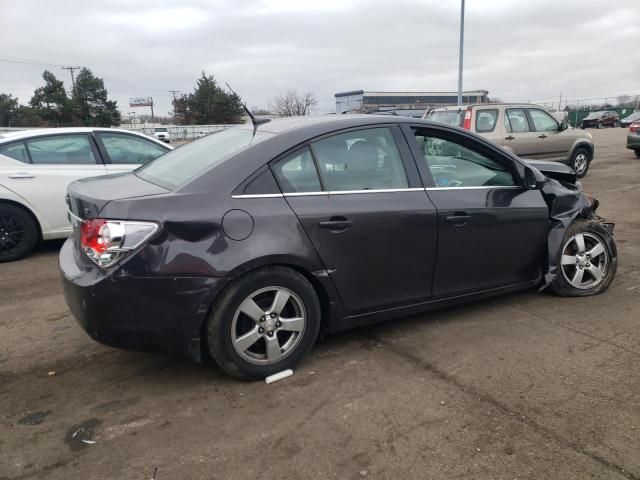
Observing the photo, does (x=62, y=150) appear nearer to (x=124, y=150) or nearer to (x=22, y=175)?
(x=22, y=175)

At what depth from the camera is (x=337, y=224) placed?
10.3ft

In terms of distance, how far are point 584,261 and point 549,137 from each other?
7.86 m

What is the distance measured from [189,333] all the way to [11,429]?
3.31 feet

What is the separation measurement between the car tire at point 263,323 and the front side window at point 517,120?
9.00m

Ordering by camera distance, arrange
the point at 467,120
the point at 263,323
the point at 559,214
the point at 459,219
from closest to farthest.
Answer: the point at 263,323 < the point at 459,219 < the point at 559,214 < the point at 467,120

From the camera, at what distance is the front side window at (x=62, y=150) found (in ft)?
19.8

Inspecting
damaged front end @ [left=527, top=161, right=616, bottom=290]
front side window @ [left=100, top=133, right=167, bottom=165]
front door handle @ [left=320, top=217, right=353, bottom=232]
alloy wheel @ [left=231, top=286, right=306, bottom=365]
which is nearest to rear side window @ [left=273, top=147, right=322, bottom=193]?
front door handle @ [left=320, top=217, right=353, bottom=232]

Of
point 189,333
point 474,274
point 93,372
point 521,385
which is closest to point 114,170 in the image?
point 93,372

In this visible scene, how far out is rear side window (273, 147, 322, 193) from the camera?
3076 millimetres

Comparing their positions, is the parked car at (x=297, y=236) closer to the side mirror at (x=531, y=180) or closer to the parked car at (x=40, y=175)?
the side mirror at (x=531, y=180)

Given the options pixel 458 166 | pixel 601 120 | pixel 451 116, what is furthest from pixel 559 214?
pixel 601 120

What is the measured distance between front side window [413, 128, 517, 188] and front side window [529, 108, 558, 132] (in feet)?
26.5

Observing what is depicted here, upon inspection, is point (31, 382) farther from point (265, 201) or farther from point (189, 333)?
point (265, 201)

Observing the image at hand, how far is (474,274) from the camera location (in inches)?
147
